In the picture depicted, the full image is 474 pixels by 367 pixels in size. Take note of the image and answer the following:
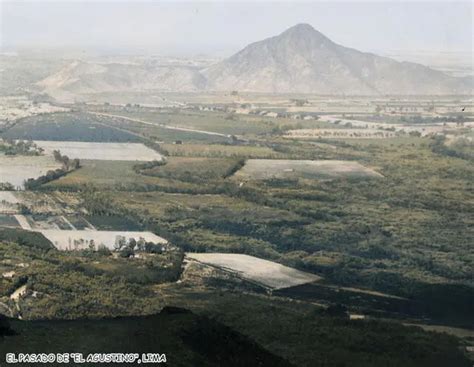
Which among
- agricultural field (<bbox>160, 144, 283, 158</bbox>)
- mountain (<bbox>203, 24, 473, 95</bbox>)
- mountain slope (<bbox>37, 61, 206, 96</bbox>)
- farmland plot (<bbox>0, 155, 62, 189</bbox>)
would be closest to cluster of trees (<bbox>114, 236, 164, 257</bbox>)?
farmland plot (<bbox>0, 155, 62, 189</bbox>)

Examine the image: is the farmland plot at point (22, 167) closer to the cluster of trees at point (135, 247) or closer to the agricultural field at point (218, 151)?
the agricultural field at point (218, 151)

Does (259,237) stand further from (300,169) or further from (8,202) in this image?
(300,169)

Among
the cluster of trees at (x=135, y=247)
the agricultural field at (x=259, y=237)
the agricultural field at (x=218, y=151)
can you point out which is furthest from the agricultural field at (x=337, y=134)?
the cluster of trees at (x=135, y=247)

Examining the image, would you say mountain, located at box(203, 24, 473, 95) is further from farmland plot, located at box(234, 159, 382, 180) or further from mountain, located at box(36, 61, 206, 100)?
farmland plot, located at box(234, 159, 382, 180)

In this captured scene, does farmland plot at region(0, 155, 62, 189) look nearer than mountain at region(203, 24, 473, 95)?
Yes

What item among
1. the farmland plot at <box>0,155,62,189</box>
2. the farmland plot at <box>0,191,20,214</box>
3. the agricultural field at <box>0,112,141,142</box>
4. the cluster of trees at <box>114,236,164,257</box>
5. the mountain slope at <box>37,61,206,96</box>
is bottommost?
the cluster of trees at <box>114,236,164,257</box>

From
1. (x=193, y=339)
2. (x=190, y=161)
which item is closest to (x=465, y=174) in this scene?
(x=190, y=161)

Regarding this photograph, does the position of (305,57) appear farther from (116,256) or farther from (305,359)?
(305,359)
